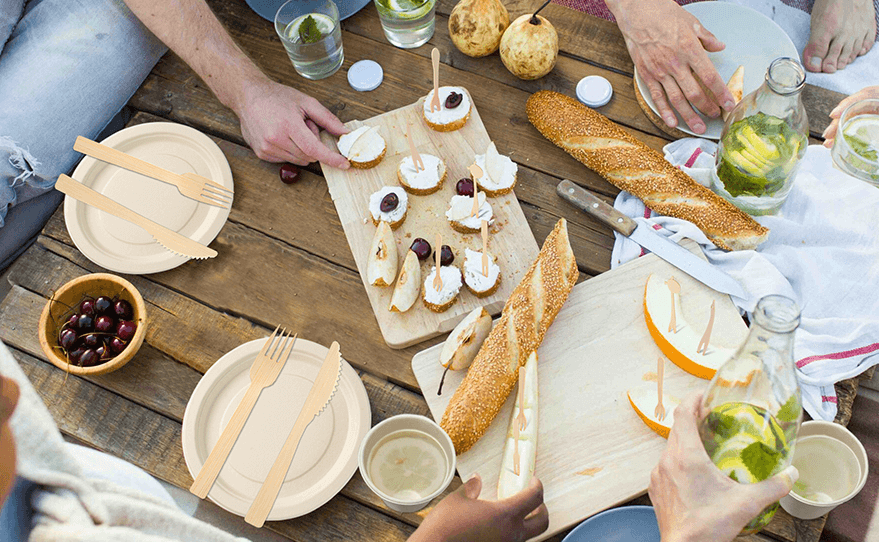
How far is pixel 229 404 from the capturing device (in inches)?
55.1

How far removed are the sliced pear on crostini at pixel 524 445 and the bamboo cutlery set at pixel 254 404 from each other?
1.24 feet

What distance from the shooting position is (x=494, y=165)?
1568 millimetres

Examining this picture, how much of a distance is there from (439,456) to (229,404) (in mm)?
487

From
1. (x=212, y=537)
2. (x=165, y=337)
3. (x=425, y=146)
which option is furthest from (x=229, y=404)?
(x=425, y=146)

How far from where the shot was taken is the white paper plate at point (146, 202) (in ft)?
5.11

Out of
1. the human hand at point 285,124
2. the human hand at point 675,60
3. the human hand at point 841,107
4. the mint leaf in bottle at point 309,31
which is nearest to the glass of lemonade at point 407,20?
the mint leaf in bottle at point 309,31

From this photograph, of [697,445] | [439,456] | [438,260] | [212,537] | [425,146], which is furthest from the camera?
[425,146]

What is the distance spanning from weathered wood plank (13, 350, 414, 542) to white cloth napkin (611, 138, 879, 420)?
0.79m

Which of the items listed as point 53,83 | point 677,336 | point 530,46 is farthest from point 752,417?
point 53,83

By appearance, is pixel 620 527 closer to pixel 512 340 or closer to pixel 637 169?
pixel 512 340

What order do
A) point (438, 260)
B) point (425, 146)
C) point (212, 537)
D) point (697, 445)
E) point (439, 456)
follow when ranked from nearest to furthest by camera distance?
point (212, 537) → point (697, 445) → point (439, 456) → point (438, 260) → point (425, 146)

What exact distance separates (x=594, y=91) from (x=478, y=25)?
13.7 inches

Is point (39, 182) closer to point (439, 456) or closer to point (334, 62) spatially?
point (334, 62)

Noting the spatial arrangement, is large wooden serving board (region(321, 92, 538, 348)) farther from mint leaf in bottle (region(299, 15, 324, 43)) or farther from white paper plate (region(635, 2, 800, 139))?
white paper plate (region(635, 2, 800, 139))
